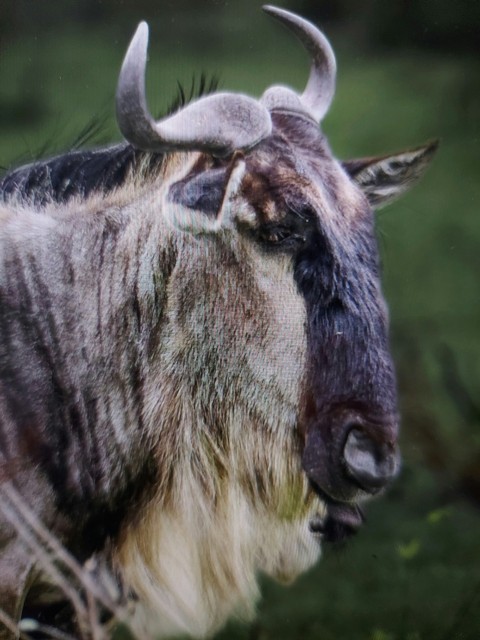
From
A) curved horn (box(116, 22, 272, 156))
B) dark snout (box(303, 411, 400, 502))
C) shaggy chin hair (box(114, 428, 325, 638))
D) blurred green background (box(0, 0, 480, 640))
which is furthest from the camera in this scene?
blurred green background (box(0, 0, 480, 640))

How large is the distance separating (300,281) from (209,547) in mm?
988

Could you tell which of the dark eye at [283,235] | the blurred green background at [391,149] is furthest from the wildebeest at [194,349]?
the blurred green background at [391,149]

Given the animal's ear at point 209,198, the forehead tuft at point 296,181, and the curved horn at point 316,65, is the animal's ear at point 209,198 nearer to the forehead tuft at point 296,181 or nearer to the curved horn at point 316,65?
the forehead tuft at point 296,181

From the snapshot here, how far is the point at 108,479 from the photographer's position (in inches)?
116

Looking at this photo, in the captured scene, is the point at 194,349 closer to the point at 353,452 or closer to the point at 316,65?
the point at 353,452

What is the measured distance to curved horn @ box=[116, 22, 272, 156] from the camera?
2.52m

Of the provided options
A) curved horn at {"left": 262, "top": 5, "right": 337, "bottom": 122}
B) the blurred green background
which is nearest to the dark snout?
the blurred green background

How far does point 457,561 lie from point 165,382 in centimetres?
142

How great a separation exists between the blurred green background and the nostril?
699 millimetres

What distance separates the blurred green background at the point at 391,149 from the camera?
3.29 metres

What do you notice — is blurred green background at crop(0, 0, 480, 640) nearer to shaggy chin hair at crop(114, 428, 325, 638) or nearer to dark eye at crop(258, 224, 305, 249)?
shaggy chin hair at crop(114, 428, 325, 638)

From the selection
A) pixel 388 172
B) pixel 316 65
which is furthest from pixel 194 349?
pixel 316 65

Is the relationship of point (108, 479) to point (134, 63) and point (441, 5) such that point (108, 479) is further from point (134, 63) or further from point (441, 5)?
point (441, 5)

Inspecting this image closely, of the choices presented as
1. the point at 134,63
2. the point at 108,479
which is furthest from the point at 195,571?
the point at 134,63
